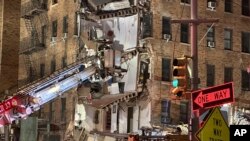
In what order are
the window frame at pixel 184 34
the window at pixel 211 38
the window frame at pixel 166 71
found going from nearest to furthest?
the window frame at pixel 166 71 < the window frame at pixel 184 34 < the window at pixel 211 38

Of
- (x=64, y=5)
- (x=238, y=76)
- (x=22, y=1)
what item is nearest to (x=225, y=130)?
(x=238, y=76)

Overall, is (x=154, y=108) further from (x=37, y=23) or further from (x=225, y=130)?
(x=225, y=130)

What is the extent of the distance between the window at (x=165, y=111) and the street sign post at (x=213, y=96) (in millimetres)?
25131

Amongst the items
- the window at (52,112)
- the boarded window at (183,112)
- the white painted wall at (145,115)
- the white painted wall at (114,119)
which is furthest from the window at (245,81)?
the window at (52,112)

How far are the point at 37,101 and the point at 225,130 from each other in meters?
17.6

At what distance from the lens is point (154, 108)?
136ft

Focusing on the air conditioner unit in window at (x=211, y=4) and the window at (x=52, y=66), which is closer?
the air conditioner unit in window at (x=211, y=4)

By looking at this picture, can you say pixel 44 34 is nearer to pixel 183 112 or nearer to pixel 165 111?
pixel 165 111

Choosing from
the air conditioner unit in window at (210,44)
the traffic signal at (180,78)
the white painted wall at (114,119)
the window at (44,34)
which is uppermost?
the window at (44,34)

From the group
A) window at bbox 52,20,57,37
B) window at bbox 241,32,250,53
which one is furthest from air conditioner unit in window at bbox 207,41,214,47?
window at bbox 52,20,57,37

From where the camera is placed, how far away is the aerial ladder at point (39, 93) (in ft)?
93.6

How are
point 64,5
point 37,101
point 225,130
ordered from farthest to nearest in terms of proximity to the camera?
1. point 64,5
2. point 37,101
3. point 225,130

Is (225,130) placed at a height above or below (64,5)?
below

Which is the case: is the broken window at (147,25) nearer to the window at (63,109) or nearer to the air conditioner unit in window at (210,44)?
the air conditioner unit in window at (210,44)
